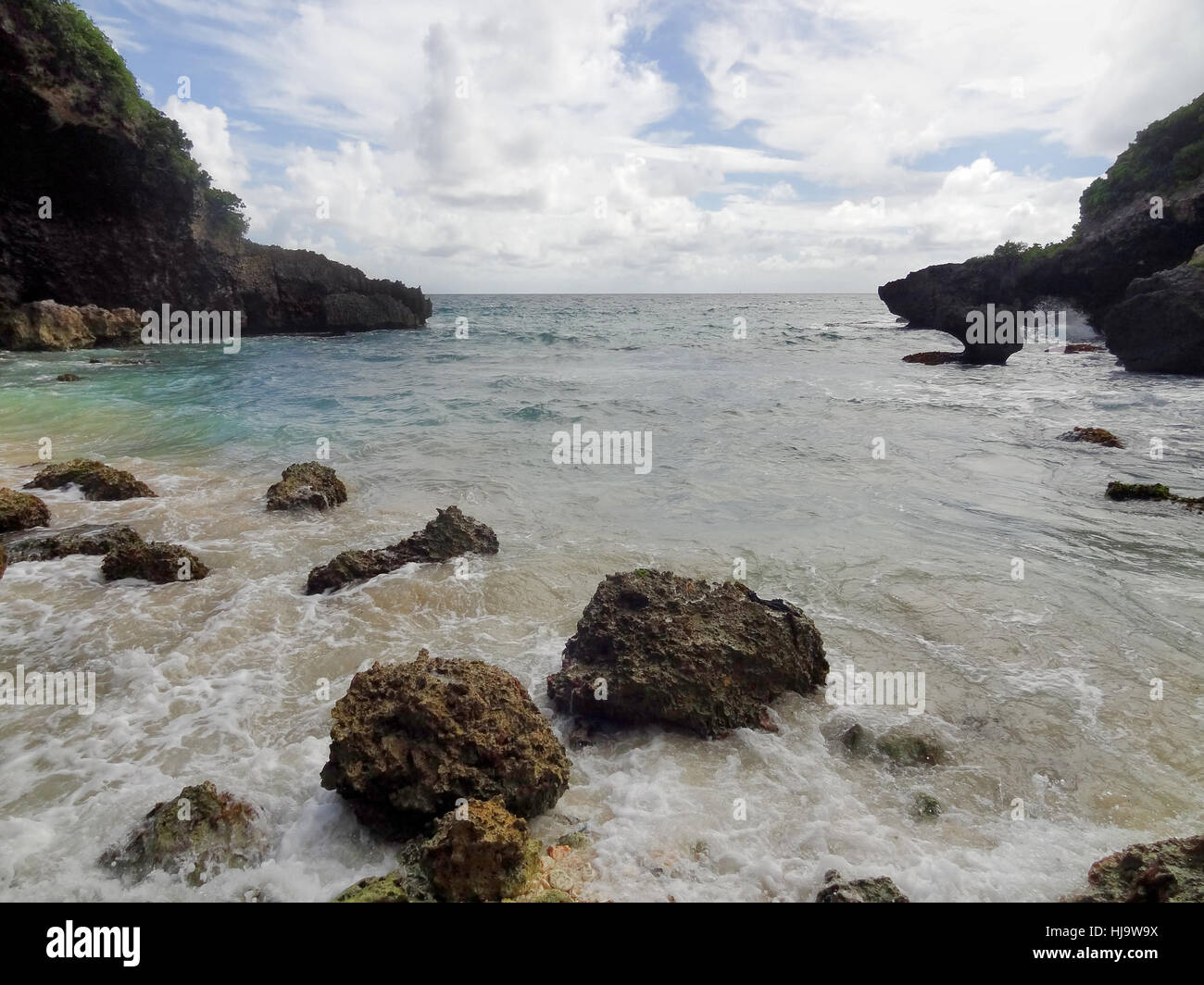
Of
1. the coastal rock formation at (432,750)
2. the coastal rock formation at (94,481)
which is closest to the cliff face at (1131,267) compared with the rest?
the coastal rock formation at (432,750)

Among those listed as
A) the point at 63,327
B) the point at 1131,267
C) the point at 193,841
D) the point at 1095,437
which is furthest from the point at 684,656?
the point at 1131,267

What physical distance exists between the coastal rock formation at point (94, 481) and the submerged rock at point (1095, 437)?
17.6 m

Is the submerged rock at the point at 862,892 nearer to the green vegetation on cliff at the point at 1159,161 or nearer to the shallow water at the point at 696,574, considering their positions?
the shallow water at the point at 696,574

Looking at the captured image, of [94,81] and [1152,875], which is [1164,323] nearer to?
[1152,875]

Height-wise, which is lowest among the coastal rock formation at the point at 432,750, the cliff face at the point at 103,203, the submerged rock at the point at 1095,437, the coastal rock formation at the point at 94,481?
the coastal rock formation at the point at 432,750

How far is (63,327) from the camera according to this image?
96.9 feet

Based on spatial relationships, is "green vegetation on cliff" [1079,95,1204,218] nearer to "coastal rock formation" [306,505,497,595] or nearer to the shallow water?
the shallow water

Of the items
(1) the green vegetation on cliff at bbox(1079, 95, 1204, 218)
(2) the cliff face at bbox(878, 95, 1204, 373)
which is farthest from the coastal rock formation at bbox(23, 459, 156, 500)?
(1) the green vegetation on cliff at bbox(1079, 95, 1204, 218)

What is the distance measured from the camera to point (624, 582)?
6.06m

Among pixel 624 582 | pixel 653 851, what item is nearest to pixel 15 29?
pixel 624 582

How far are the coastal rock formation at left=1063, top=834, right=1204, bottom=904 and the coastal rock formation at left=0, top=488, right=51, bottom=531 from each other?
1099 cm

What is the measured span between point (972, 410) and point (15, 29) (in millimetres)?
37284

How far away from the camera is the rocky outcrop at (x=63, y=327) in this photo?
28.1 meters
